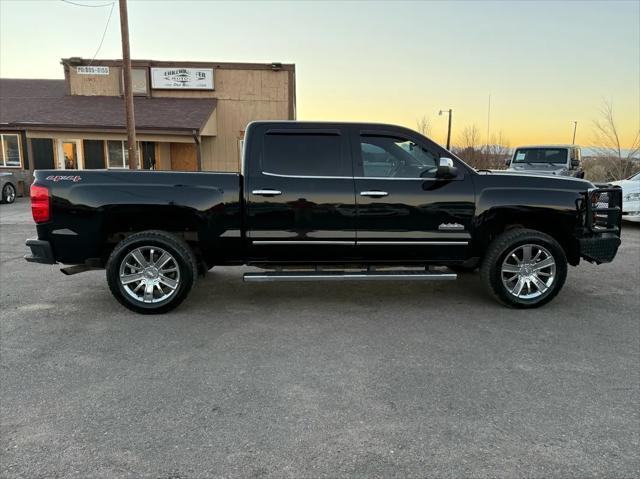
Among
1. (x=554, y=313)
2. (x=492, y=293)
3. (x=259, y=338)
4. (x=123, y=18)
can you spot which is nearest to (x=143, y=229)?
(x=259, y=338)

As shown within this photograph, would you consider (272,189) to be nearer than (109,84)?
Yes

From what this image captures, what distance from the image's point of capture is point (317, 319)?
4.84 meters

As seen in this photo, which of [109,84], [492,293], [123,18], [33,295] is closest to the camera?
[492,293]

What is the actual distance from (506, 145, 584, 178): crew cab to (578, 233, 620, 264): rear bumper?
10.9 m

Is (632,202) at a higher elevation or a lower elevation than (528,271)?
higher

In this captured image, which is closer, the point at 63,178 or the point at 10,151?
the point at 63,178

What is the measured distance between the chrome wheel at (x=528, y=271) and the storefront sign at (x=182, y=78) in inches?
784

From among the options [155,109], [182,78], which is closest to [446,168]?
[155,109]

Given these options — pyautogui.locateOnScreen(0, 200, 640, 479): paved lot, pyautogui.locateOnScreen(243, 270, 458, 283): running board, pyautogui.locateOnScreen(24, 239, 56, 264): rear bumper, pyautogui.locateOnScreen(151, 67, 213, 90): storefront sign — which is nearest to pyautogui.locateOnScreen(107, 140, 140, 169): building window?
pyautogui.locateOnScreen(151, 67, 213, 90): storefront sign

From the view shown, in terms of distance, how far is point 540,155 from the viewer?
16250mm

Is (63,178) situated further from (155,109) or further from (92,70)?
(92,70)

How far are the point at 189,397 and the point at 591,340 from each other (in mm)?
3521

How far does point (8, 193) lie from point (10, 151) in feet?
18.3

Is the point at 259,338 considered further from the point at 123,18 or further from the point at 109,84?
the point at 109,84
